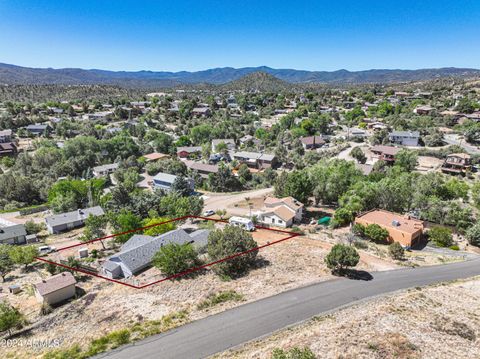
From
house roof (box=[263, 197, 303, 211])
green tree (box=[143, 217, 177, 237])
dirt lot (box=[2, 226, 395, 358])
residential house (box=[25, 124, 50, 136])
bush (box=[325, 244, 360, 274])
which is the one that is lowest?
dirt lot (box=[2, 226, 395, 358])

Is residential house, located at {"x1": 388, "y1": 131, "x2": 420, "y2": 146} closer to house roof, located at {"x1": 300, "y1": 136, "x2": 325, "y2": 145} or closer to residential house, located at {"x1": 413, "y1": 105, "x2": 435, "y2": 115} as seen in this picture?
house roof, located at {"x1": 300, "y1": 136, "x2": 325, "y2": 145}

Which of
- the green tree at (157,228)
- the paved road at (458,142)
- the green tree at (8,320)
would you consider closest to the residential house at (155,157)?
the green tree at (157,228)

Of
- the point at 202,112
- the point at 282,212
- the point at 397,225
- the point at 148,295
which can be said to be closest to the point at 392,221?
the point at 397,225

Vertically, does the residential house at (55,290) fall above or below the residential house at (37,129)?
below

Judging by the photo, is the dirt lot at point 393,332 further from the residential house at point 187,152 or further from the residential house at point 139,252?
the residential house at point 187,152

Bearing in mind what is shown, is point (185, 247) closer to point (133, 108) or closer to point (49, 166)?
point (49, 166)

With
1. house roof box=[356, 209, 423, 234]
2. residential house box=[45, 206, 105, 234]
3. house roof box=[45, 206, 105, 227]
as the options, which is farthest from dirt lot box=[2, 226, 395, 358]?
house roof box=[45, 206, 105, 227]

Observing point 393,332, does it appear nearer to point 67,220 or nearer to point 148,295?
point 148,295
